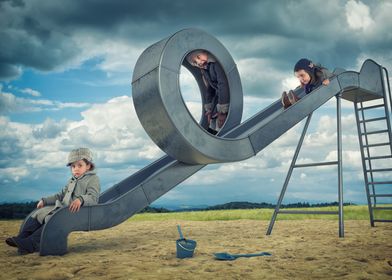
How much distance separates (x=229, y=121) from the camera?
284 inches

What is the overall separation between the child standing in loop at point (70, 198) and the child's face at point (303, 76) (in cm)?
430

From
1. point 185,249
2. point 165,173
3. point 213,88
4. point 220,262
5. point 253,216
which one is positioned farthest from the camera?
point 253,216

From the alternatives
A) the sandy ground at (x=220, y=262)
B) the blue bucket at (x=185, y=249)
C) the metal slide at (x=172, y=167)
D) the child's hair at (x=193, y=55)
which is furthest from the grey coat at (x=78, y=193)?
the child's hair at (x=193, y=55)

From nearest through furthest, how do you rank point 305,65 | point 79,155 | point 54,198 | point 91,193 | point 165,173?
1. point 91,193
2. point 79,155
3. point 54,198
4. point 165,173
5. point 305,65

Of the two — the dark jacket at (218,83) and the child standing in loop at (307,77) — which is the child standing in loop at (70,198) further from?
the child standing in loop at (307,77)

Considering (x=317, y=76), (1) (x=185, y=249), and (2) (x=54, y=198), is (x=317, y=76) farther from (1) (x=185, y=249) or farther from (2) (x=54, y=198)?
(2) (x=54, y=198)

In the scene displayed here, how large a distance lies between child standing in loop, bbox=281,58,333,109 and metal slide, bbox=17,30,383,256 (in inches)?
9.4

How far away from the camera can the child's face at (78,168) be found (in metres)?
5.60

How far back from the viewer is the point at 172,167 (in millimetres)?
6078

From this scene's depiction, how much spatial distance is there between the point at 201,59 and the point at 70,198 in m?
3.20

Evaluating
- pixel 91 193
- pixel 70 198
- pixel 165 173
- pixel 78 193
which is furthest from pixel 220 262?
pixel 70 198

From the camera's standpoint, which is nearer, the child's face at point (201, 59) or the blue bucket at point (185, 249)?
the blue bucket at point (185, 249)

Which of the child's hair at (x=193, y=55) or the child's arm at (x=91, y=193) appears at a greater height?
the child's hair at (x=193, y=55)

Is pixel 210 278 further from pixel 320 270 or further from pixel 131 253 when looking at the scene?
pixel 131 253
